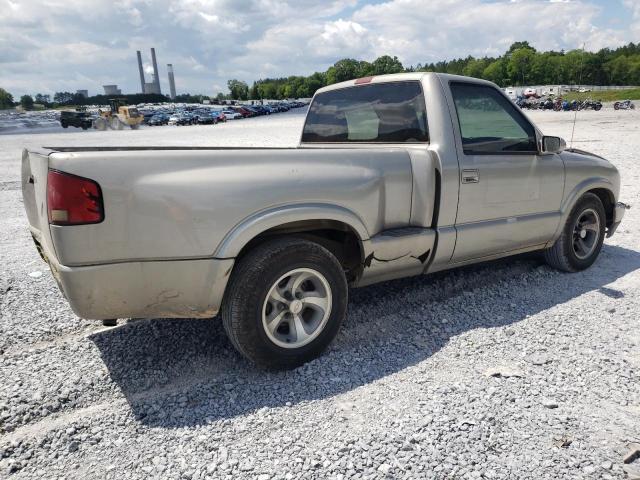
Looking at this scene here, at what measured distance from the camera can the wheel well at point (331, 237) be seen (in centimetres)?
304

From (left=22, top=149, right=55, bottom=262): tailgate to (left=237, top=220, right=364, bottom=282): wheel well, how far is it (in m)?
1.09

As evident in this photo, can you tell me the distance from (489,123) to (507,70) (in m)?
156

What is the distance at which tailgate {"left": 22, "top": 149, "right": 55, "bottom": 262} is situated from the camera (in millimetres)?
2617

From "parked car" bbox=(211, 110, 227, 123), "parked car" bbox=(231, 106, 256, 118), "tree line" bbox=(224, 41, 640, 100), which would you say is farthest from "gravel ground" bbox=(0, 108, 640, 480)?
"tree line" bbox=(224, 41, 640, 100)

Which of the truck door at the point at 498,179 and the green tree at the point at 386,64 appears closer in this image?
the truck door at the point at 498,179

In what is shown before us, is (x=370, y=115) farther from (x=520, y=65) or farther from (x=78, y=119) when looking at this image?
(x=520, y=65)

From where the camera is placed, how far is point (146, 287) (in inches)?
106

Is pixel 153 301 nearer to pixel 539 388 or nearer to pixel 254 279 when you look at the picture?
pixel 254 279

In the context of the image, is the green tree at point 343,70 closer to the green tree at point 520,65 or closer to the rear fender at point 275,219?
the green tree at point 520,65

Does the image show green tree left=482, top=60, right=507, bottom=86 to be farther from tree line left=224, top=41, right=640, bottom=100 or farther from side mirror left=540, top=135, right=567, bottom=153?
side mirror left=540, top=135, right=567, bottom=153

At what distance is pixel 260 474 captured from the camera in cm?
228

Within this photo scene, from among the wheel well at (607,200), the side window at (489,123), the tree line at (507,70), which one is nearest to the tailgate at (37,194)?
the side window at (489,123)

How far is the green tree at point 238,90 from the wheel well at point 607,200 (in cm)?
17459

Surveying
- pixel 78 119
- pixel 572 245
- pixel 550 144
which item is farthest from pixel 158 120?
pixel 550 144
